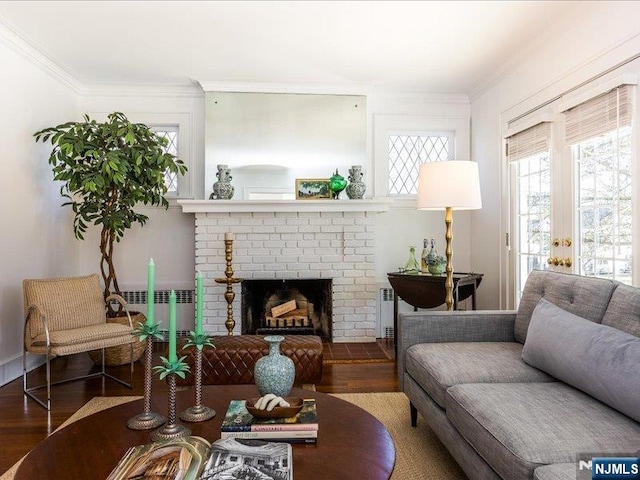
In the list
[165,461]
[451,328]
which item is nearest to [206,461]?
[165,461]

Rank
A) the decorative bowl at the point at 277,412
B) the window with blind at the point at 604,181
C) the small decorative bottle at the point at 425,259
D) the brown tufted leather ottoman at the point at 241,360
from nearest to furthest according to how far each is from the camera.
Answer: the decorative bowl at the point at 277,412, the window with blind at the point at 604,181, the brown tufted leather ottoman at the point at 241,360, the small decorative bottle at the point at 425,259

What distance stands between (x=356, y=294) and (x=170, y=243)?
1.90 meters

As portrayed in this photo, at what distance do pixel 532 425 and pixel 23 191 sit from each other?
3.67 m

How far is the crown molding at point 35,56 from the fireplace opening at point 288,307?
2.45 metres

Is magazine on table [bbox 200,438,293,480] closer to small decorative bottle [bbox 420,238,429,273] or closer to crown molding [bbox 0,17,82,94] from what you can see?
small decorative bottle [bbox 420,238,429,273]

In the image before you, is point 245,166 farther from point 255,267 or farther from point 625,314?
point 625,314

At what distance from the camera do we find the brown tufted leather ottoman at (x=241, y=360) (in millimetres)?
2701

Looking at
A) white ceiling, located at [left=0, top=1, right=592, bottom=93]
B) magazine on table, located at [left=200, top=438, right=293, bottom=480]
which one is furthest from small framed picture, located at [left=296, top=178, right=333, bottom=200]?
magazine on table, located at [left=200, top=438, right=293, bottom=480]

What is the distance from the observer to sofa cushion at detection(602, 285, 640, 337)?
1662mm

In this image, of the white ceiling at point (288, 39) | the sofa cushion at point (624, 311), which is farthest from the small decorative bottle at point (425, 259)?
the sofa cushion at point (624, 311)

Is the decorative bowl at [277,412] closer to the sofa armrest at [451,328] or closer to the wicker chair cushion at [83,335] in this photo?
the sofa armrest at [451,328]

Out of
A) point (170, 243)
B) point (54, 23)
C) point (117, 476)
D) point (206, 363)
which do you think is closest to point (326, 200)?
point (170, 243)

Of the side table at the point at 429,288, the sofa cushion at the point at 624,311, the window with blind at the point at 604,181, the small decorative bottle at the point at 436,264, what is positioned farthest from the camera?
the small decorative bottle at the point at 436,264

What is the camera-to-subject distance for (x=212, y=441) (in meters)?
1.27
